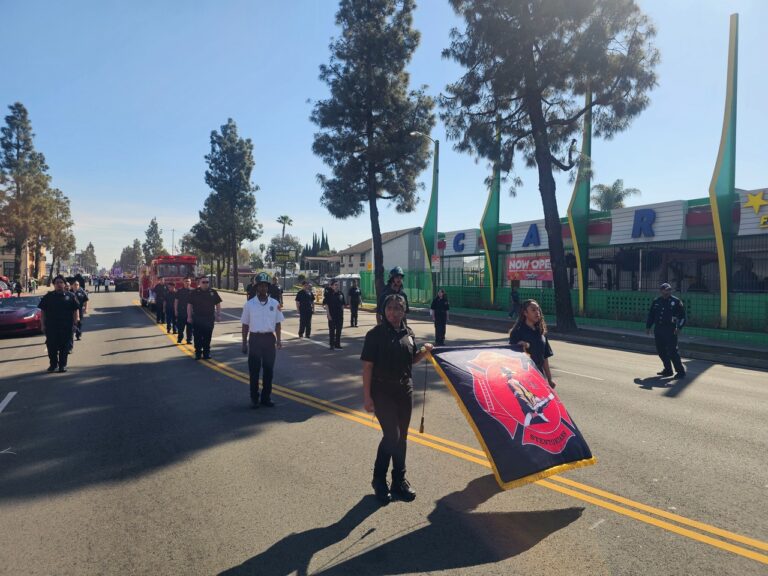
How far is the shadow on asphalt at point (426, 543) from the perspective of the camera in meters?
3.43

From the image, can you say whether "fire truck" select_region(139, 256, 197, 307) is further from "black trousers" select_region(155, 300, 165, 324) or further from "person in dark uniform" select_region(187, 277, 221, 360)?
"person in dark uniform" select_region(187, 277, 221, 360)

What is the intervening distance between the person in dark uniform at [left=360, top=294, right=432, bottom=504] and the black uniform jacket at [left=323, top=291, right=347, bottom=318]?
9203 millimetres

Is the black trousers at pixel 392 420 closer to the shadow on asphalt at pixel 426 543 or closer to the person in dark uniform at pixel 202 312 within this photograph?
the shadow on asphalt at pixel 426 543

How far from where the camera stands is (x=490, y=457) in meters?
4.20

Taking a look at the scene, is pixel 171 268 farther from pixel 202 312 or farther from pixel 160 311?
pixel 202 312

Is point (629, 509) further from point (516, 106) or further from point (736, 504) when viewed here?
point (516, 106)

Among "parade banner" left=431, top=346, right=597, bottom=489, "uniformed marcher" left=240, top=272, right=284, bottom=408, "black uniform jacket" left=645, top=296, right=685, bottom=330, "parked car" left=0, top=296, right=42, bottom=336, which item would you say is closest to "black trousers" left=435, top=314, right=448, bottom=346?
"black uniform jacket" left=645, top=296, right=685, bottom=330

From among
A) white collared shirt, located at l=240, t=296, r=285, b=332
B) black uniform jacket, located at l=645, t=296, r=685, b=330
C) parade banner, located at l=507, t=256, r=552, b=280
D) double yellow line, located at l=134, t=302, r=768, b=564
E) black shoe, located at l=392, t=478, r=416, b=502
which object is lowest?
double yellow line, located at l=134, t=302, r=768, b=564

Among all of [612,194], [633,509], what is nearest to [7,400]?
[633,509]

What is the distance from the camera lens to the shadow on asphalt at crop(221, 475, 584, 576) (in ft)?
11.2

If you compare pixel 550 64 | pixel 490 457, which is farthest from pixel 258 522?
pixel 550 64

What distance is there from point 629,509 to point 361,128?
30210 millimetres

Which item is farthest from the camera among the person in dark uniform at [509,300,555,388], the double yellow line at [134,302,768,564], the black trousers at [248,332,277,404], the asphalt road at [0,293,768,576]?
the black trousers at [248,332,277,404]

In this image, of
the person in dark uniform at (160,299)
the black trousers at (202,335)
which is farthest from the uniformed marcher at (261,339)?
the person in dark uniform at (160,299)
